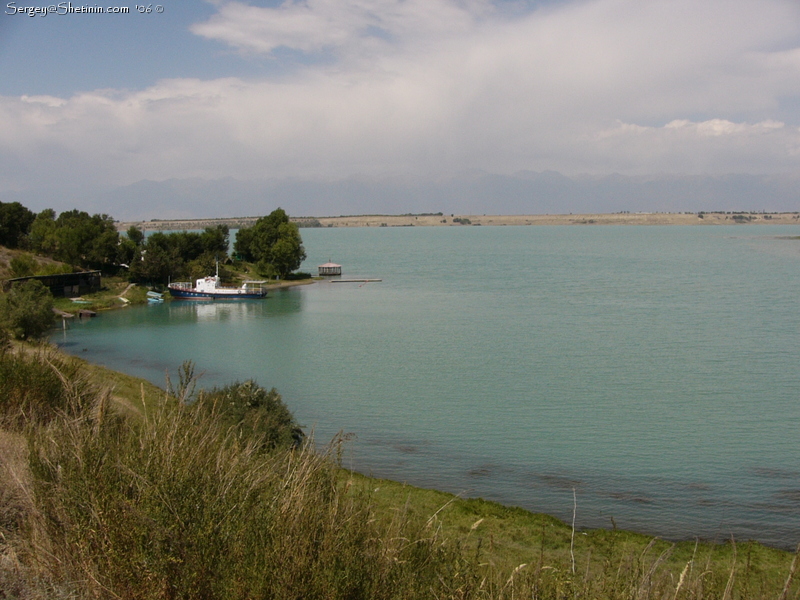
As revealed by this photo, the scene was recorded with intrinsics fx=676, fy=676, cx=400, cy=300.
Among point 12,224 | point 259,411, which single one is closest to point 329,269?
point 12,224

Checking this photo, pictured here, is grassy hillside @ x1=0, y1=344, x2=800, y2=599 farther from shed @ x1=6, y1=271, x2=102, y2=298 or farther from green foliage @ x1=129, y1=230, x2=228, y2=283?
green foliage @ x1=129, y1=230, x2=228, y2=283

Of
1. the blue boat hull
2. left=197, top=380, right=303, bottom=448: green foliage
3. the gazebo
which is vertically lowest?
left=197, top=380, right=303, bottom=448: green foliage

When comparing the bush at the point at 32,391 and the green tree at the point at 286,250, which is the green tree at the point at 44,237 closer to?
the green tree at the point at 286,250

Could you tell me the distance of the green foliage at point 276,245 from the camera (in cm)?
7281

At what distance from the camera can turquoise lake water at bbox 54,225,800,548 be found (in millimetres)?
17297

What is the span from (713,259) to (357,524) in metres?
104

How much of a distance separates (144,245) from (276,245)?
13.3 meters

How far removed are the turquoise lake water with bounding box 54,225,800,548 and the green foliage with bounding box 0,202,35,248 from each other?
1688 centimetres

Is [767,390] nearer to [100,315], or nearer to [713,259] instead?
[100,315]

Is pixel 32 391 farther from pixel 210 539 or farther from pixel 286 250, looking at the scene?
pixel 286 250

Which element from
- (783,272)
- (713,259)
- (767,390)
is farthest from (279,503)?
(713,259)

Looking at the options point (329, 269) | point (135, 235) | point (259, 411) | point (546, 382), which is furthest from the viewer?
point (329, 269)

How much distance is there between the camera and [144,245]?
218ft

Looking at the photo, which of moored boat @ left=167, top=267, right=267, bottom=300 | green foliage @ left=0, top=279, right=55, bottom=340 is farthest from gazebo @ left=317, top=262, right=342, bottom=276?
green foliage @ left=0, top=279, right=55, bottom=340
